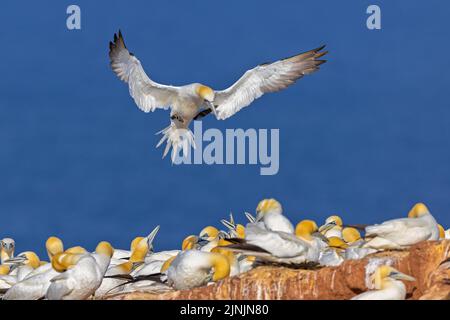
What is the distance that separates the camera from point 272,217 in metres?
15.3

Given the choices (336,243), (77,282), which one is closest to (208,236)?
(336,243)

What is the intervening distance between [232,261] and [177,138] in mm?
5792

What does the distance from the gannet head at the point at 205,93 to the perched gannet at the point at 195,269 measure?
648 cm

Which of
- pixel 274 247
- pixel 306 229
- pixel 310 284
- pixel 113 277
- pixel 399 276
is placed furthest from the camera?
pixel 113 277

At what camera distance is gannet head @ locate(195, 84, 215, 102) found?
62.7 feet

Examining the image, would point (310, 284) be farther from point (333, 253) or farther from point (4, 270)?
point (4, 270)

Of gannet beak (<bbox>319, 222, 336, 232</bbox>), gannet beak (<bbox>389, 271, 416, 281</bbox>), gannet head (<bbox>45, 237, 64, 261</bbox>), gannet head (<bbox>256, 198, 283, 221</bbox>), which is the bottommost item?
gannet beak (<bbox>389, 271, 416, 281</bbox>)

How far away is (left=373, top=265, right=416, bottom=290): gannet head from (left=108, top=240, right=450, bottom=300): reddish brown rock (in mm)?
274


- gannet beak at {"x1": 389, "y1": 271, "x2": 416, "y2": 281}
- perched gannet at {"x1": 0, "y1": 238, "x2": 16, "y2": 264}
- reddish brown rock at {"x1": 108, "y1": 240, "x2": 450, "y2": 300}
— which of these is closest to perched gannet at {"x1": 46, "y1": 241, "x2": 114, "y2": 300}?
reddish brown rock at {"x1": 108, "y1": 240, "x2": 450, "y2": 300}

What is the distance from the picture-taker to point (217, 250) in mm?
14359

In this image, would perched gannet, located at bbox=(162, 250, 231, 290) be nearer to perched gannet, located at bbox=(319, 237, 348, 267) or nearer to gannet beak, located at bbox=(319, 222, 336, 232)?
perched gannet, located at bbox=(319, 237, 348, 267)
